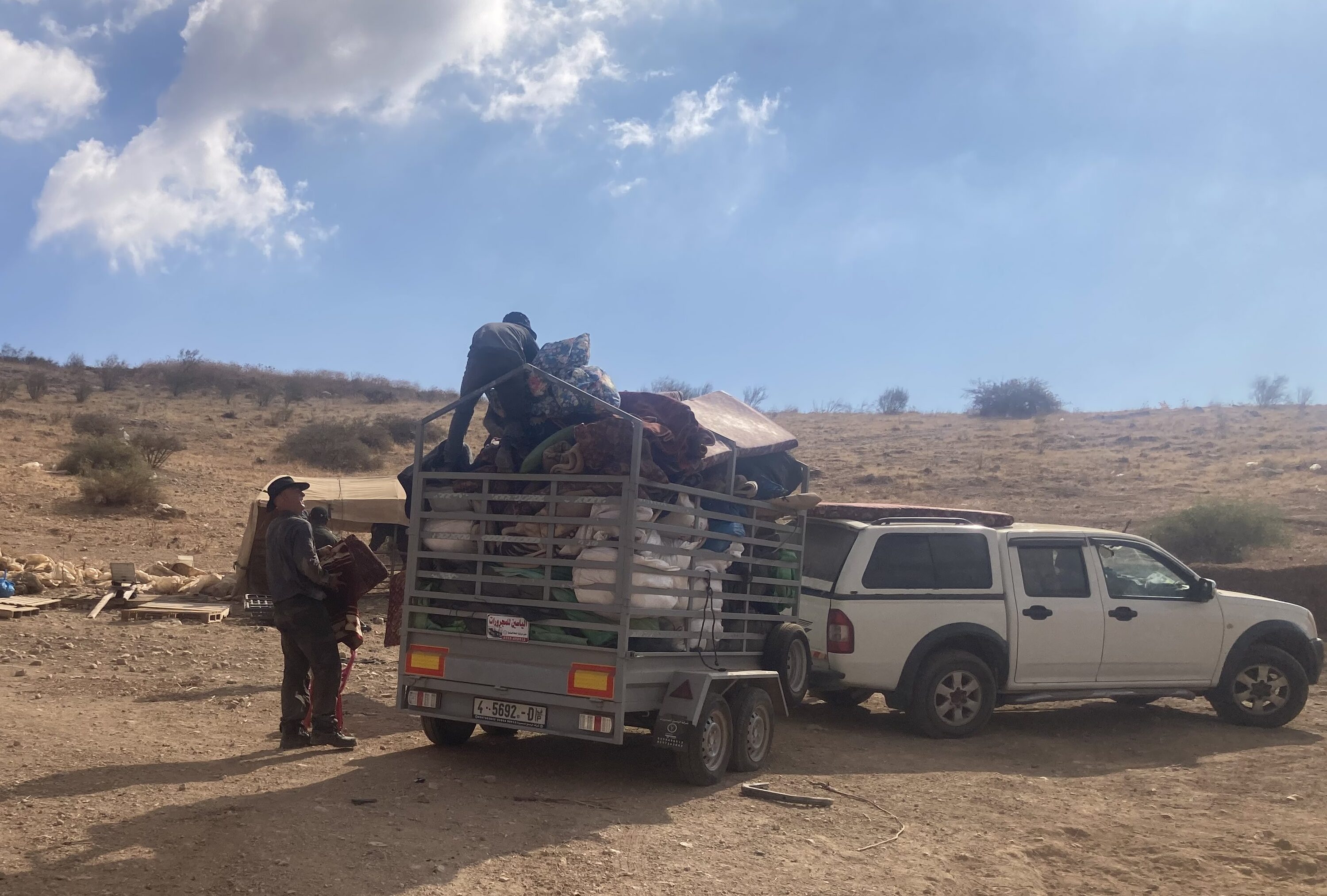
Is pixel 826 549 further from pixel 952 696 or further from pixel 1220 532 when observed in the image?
pixel 1220 532

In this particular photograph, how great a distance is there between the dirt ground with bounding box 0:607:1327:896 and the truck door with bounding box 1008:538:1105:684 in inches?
23.8

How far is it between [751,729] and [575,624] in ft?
5.39

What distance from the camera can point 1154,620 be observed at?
8930mm

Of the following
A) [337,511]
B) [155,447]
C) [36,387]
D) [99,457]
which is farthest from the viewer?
[36,387]

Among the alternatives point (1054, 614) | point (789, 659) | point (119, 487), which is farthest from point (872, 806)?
point (119, 487)

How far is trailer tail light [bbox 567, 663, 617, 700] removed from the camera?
20.0 ft

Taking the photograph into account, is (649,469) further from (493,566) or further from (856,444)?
(856,444)

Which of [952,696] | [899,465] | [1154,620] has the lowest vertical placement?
[952,696]

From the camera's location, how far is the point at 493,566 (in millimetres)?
6609

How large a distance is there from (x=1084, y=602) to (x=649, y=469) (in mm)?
4397

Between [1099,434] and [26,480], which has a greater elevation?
[1099,434]

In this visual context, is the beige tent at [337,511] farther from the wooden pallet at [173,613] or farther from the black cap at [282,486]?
the black cap at [282,486]

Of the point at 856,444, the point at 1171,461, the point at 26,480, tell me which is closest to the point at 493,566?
the point at 26,480

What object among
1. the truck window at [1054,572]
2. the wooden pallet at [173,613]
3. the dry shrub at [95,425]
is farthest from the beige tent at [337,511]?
the dry shrub at [95,425]
